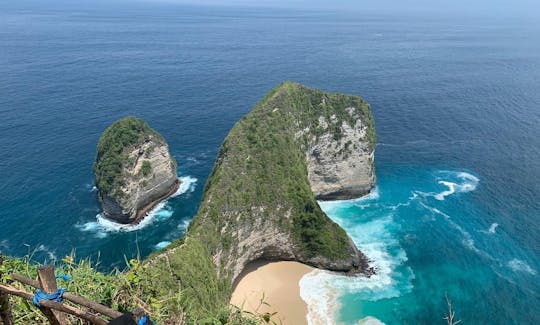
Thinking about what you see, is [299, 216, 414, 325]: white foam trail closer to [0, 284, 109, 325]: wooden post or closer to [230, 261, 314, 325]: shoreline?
[230, 261, 314, 325]: shoreline

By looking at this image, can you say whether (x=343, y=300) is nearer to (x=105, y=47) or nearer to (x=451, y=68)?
(x=451, y=68)

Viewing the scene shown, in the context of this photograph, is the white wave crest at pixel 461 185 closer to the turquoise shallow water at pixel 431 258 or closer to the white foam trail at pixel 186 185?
the turquoise shallow water at pixel 431 258

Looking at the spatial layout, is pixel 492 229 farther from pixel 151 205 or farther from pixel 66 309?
pixel 66 309

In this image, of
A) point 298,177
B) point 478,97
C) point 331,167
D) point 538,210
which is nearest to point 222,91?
point 331,167

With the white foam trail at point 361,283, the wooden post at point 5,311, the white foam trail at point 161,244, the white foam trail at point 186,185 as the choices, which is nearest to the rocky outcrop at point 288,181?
the white foam trail at point 361,283

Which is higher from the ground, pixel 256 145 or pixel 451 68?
pixel 451 68

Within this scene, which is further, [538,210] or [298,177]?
[538,210]

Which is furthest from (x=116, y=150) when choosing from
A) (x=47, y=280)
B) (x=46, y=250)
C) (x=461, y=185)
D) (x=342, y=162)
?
(x=461, y=185)

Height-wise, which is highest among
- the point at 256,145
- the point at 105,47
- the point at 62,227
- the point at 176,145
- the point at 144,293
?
the point at 105,47
